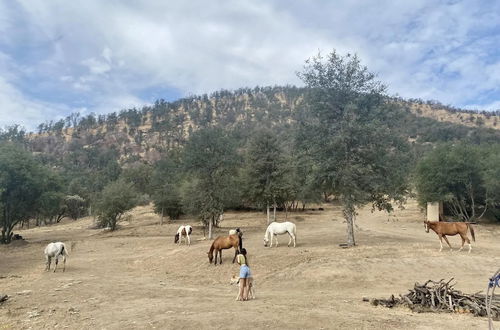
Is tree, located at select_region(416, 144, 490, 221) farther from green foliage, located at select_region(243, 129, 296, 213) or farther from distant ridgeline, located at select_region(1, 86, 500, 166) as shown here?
distant ridgeline, located at select_region(1, 86, 500, 166)

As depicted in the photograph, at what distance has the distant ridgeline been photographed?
139m

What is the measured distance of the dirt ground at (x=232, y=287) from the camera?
10.7 metres

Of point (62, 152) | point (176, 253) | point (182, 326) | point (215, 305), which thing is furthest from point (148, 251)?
point (62, 152)

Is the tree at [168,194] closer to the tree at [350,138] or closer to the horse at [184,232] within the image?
the horse at [184,232]

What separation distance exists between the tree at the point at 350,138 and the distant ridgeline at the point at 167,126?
103 metres

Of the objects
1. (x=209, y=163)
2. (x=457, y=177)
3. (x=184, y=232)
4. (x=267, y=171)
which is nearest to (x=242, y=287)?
(x=184, y=232)

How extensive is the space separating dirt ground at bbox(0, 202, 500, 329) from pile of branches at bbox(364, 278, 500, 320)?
1.36 ft

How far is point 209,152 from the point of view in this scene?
33.6 metres

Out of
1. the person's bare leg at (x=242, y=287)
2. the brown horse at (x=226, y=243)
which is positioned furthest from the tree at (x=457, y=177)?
the person's bare leg at (x=242, y=287)

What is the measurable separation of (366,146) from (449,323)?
45.6ft

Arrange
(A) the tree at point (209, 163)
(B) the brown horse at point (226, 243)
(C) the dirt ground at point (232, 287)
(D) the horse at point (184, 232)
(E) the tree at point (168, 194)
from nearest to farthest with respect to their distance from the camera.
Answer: (C) the dirt ground at point (232, 287) < (B) the brown horse at point (226, 243) < (D) the horse at point (184, 232) < (A) the tree at point (209, 163) < (E) the tree at point (168, 194)

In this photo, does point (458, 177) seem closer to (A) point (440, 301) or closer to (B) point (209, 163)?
(B) point (209, 163)

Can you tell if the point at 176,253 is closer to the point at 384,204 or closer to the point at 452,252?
the point at 384,204

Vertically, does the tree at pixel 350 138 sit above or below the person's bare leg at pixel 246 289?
above
